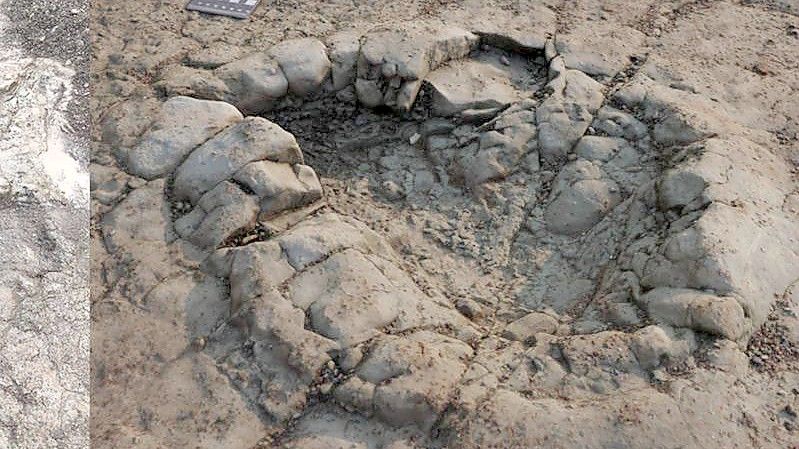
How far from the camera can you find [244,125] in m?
3.19

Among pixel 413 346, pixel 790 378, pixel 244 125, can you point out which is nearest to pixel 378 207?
pixel 244 125

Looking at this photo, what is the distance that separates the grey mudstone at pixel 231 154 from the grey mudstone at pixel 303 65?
1.36 ft

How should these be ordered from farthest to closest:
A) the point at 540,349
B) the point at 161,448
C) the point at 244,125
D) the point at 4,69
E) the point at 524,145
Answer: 1. the point at 4,69
2. the point at 524,145
3. the point at 244,125
4. the point at 540,349
5. the point at 161,448

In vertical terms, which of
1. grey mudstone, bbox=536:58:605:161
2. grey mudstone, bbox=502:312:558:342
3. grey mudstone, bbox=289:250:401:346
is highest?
grey mudstone, bbox=536:58:605:161

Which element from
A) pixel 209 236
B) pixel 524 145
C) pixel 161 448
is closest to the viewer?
pixel 161 448

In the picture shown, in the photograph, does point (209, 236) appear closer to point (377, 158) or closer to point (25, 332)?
point (25, 332)

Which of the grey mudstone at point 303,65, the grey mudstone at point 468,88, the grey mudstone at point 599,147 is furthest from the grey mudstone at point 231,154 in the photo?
the grey mudstone at point 599,147

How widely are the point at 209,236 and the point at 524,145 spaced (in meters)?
1.37

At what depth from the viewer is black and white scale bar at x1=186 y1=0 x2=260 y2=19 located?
394 centimetres

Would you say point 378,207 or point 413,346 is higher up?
point 413,346

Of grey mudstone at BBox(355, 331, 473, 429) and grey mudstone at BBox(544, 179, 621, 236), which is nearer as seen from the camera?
grey mudstone at BBox(355, 331, 473, 429)

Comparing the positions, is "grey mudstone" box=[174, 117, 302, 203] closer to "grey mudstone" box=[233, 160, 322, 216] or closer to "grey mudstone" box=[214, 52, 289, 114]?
"grey mudstone" box=[233, 160, 322, 216]

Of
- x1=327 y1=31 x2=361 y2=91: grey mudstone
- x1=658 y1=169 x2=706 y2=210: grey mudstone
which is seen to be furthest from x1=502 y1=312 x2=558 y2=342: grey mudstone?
x1=327 y1=31 x2=361 y2=91: grey mudstone

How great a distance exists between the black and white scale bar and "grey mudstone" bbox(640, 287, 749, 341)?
8.08 feet
